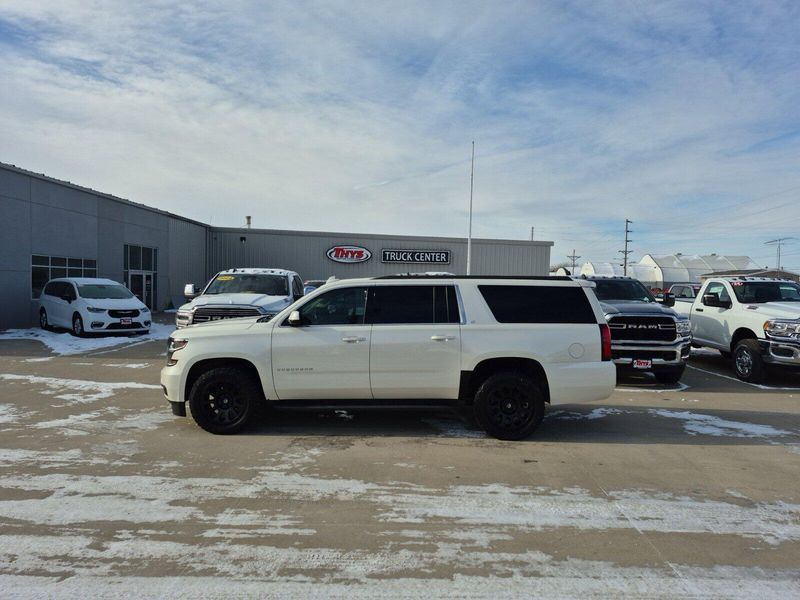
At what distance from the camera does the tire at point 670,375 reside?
32.3ft

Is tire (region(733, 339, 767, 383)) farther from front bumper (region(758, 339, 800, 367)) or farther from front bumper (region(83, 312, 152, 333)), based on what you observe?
front bumper (region(83, 312, 152, 333))

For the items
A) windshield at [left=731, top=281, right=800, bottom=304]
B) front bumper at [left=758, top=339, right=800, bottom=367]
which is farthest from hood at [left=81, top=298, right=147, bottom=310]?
front bumper at [left=758, top=339, right=800, bottom=367]

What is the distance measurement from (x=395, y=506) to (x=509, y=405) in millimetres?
2294

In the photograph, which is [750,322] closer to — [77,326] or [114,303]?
[114,303]

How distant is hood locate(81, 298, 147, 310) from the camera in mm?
15797

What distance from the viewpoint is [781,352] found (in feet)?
32.6

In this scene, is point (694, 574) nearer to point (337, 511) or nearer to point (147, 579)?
point (337, 511)

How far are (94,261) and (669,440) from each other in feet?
73.0

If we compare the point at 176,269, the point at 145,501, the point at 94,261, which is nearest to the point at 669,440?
the point at 145,501

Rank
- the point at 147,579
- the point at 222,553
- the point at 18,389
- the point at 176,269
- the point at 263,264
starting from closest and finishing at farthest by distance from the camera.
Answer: the point at 147,579
the point at 222,553
the point at 18,389
the point at 176,269
the point at 263,264

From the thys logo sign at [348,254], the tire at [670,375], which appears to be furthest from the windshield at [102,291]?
the thys logo sign at [348,254]

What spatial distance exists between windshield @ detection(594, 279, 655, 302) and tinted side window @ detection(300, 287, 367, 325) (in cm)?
661

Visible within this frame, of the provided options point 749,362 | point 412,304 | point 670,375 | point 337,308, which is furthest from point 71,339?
point 749,362

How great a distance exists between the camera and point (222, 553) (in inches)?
143
